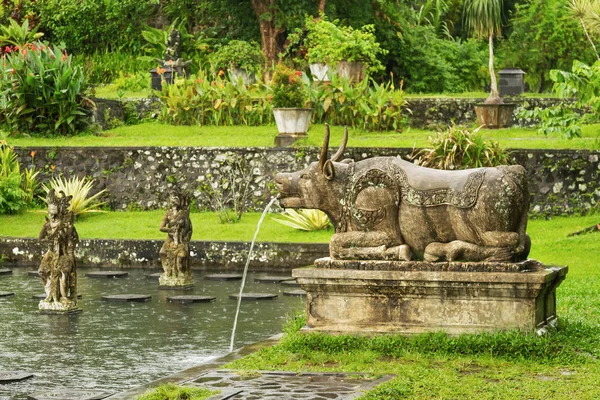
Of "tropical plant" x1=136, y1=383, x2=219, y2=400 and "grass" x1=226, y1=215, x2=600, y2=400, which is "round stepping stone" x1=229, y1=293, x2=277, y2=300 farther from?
"tropical plant" x1=136, y1=383, x2=219, y2=400

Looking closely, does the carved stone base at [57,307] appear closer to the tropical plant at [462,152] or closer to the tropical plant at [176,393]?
the tropical plant at [176,393]

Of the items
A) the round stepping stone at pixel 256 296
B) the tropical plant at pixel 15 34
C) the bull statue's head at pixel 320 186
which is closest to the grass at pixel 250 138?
the tropical plant at pixel 15 34

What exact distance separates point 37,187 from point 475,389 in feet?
51.7

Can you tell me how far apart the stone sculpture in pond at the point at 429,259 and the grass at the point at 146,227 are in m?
8.87

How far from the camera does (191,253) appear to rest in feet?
59.5

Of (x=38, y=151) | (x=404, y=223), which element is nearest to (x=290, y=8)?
(x=38, y=151)

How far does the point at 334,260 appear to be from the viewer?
9.54m

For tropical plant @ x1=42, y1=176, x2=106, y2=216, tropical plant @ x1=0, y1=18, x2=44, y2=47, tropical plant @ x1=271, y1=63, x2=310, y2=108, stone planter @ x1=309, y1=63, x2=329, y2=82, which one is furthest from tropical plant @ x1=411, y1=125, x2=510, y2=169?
tropical plant @ x1=0, y1=18, x2=44, y2=47

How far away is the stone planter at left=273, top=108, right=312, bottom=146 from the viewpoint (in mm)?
22156

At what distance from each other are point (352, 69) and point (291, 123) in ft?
20.4

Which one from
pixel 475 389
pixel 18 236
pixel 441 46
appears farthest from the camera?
pixel 441 46

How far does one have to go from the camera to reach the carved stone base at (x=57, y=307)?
13305 millimetres

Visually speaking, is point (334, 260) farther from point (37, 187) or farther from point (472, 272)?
point (37, 187)

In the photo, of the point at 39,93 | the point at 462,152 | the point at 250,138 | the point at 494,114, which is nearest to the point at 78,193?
the point at 250,138
